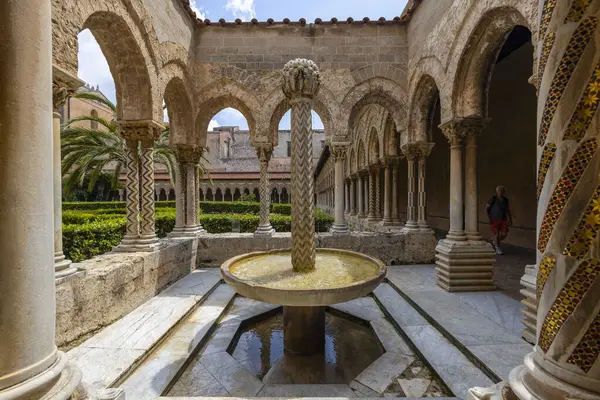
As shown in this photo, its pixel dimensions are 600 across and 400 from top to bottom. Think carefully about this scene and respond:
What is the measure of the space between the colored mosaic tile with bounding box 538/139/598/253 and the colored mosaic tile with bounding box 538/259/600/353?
0.19m

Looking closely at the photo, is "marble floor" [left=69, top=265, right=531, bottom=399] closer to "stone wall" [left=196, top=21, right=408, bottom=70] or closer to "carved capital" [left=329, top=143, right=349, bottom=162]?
"carved capital" [left=329, top=143, right=349, bottom=162]

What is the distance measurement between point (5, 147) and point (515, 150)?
384 inches

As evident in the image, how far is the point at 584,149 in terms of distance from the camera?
1362 millimetres

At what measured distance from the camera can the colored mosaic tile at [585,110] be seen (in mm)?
1335

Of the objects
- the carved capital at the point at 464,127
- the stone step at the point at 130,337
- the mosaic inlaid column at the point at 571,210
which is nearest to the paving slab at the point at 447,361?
the mosaic inlaid column at the point at 571,210

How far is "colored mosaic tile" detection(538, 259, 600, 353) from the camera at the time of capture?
136 cm

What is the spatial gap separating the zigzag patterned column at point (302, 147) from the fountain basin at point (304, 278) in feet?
1.11

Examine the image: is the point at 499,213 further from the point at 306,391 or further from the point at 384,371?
the point at 306,391

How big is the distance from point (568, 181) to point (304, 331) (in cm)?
268

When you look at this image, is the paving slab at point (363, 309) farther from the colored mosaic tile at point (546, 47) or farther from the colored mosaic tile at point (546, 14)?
the colored mosaic tile at point (546, 14)

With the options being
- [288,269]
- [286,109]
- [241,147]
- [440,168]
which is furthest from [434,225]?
[241,147]

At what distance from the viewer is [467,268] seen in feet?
15.4

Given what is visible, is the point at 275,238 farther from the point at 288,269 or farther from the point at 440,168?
the point at 440,168

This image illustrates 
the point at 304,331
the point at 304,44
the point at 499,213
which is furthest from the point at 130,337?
the point at 499,213
